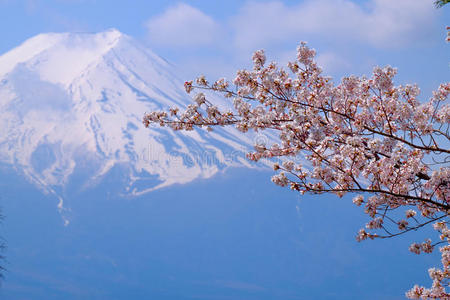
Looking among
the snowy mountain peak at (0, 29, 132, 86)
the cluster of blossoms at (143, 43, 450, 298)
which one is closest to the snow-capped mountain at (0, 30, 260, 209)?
the snowy mountain peak at (0, 29, 132, 86)

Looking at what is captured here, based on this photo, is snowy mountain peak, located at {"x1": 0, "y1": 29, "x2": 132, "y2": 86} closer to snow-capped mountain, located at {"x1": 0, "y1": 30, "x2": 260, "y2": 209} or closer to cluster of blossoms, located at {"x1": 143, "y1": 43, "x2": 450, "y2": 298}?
snow-capped mountain, located at {"x1": 0, "y1": 30, "x2": 260, "y2": 209}

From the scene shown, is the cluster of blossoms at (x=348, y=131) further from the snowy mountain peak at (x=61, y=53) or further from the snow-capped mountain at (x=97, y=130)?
the snowy mountain peak at (x=61, y=53)

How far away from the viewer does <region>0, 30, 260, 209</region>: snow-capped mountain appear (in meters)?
106

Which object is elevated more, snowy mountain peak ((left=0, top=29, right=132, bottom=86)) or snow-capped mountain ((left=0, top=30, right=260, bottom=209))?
snowy mountain peak ((left=0, top=29, right=132, bottom=86))

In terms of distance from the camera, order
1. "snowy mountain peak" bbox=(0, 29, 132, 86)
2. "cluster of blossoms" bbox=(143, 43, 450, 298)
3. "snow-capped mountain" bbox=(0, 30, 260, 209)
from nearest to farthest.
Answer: "cluster of blossoms" bbox=(143, 43, 450, 298), "snow-capped mountain" bbox=(0, 30, 260, 209), "snowy mountain peak" bbox=(0, 29, 132, 86)

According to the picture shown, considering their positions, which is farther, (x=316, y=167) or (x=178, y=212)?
(x=178, y=212)

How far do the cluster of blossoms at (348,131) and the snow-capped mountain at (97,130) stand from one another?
3617 inches

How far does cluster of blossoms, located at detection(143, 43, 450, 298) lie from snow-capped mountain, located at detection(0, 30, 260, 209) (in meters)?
91.9

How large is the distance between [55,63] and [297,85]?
13407 centimetres

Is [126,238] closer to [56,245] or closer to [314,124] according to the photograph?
[56,245]

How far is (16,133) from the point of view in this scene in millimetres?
109125

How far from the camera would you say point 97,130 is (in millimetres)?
110438

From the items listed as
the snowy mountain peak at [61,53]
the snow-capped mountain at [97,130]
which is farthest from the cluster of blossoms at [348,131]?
the snowy mountain peak at [61,53]

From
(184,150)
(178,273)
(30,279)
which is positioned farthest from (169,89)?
(30,279)
